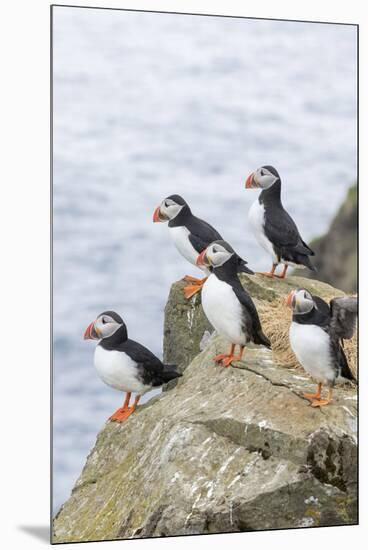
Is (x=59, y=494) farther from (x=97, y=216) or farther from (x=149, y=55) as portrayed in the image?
(x=149, y=55)

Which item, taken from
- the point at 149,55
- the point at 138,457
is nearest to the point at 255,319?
the point at 138,457

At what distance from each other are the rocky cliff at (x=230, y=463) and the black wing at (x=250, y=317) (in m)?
0.15

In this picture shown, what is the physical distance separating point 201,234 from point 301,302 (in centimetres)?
99

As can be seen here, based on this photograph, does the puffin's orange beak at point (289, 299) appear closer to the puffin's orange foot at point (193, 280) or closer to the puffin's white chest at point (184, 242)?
the puffin's white chest at point (184, 242)

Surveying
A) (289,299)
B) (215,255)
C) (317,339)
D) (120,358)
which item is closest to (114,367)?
(120,358)

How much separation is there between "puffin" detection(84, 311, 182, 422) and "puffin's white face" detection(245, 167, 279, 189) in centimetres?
136

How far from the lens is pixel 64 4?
10445 mm

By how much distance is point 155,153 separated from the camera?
10828 millimetres

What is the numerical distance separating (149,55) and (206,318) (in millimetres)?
1904

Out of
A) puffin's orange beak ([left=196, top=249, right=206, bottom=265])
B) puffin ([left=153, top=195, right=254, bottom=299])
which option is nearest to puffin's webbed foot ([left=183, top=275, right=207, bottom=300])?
puffin ([left=153, top=195, right=254, bottom=299])

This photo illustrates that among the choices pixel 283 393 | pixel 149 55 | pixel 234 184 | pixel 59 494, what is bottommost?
pixel 59 494

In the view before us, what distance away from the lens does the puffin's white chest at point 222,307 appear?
34.3 ft

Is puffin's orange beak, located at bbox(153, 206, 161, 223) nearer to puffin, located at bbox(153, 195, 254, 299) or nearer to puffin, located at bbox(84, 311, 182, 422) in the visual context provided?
puffin, located at bbox(153, 195, 254, 299)

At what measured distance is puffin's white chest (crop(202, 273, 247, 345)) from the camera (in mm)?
10453
